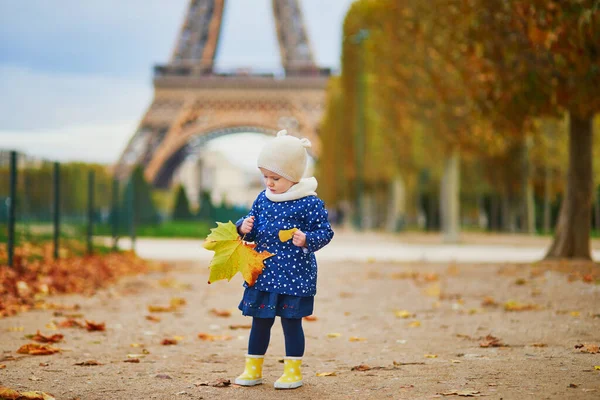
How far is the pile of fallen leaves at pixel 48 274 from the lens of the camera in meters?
8.89

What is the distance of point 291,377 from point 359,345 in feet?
6.07

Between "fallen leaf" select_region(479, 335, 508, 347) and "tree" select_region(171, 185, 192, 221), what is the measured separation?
121 ft

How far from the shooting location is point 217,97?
5178 cm

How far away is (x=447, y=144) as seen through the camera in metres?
24.6

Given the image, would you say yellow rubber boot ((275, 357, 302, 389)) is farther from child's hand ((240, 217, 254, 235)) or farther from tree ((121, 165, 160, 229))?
tree ((121, 165, 160, 229))

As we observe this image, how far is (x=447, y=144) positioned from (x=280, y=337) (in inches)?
718

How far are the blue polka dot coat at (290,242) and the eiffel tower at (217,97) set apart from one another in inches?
1707

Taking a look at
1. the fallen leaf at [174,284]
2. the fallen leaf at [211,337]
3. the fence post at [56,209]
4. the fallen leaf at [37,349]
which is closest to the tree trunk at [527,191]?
the fence post at [56,209]

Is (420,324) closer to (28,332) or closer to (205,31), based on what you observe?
(28,332)

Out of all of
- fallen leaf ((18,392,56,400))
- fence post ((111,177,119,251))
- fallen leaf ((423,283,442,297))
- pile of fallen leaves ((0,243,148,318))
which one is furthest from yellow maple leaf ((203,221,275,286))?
fence post ((111,177,119,251))

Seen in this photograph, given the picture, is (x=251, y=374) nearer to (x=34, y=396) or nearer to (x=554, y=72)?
(x=34, y=396)

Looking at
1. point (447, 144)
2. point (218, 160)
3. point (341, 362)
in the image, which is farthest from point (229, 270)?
point (218, 160)

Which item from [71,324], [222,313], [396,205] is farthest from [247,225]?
[396,205]

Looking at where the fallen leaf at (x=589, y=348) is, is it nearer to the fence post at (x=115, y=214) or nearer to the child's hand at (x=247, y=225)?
the child's hand at (x=247, y=225)
